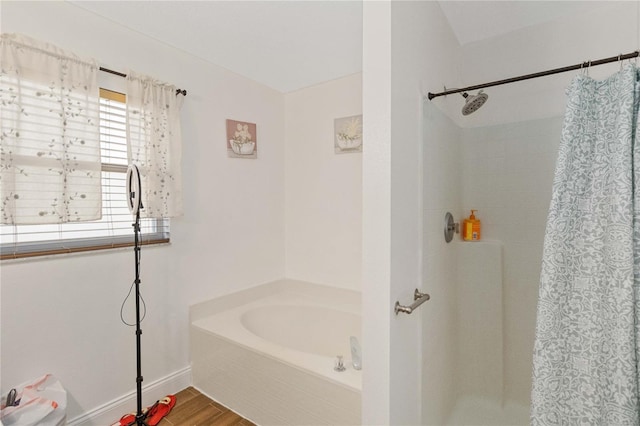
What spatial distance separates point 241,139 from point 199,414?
2.03 m

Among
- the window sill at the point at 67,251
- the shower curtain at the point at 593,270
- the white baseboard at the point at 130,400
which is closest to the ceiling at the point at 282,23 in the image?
the shower curtain at the point at 593,270

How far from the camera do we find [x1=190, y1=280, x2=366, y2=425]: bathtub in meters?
1.61

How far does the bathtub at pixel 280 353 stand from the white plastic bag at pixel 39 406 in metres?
0.81

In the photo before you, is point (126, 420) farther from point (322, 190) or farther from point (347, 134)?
point (347, 134)

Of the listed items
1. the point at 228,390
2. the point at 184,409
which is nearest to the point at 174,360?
the point at 184,409

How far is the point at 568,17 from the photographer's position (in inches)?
73.7

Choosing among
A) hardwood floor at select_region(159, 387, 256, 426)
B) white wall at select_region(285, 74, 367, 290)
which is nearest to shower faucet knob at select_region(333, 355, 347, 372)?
hardwood floor at select_region(159, 387, 256, 426)

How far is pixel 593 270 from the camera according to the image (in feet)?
3.57

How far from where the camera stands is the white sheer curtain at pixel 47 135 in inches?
58.0

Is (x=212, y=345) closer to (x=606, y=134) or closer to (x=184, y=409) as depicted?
(x=184, y=409)

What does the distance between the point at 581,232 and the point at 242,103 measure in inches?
96.6

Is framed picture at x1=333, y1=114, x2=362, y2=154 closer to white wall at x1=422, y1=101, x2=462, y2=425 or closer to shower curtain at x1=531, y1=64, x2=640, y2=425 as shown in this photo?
white wall at x1=422, y1=101, x2=462, y2=425

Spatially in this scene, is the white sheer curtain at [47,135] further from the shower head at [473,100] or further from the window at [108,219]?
the shower head at [473,100]

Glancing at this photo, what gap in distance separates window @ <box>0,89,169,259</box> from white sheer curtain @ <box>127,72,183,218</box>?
0.31 feet
